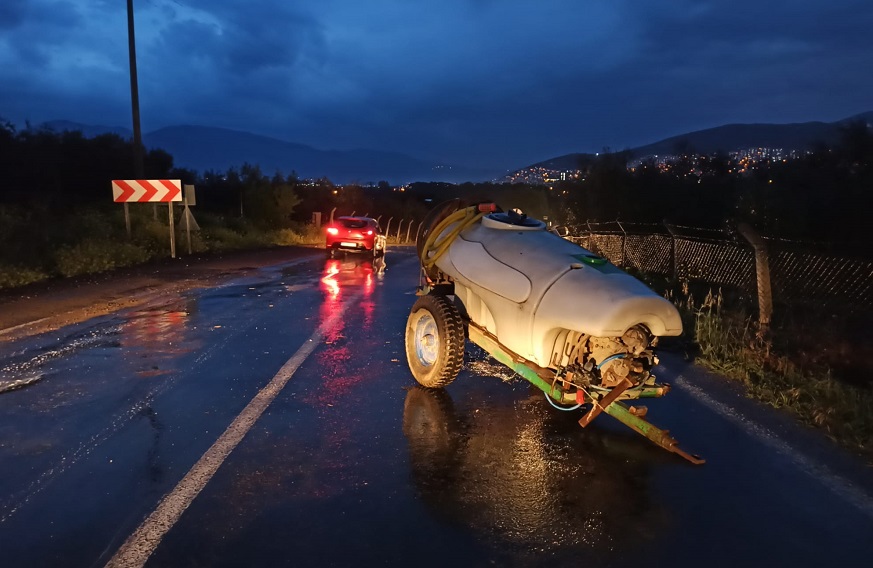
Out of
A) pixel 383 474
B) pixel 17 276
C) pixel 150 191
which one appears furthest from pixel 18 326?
pixel 150 191

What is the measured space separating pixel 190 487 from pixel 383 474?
1.24m

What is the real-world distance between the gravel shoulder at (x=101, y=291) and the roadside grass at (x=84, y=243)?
0.60 m

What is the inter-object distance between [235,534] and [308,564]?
0.55 m

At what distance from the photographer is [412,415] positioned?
240 inches

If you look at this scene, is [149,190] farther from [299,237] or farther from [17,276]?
[299,237]

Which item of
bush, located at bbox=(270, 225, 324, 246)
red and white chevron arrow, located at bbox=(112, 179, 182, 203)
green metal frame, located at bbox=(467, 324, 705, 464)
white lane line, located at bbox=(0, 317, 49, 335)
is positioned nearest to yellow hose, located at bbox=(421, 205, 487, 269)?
green metal frame, located at bbox=(467, 324, 705, 464)

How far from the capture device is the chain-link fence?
9930mm

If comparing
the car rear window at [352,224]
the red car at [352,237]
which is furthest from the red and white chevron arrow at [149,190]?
the car rear window at [352,224]

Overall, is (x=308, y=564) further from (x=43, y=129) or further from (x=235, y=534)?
(x=43, y=129)

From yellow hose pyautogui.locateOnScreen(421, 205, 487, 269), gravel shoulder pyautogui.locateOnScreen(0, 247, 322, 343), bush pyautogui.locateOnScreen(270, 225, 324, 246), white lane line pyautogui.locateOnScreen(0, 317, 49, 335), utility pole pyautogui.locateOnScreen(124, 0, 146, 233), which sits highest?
utility pole pyautogui.locateOnScreen(124, 0, 146, 233)

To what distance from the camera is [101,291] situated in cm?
1373

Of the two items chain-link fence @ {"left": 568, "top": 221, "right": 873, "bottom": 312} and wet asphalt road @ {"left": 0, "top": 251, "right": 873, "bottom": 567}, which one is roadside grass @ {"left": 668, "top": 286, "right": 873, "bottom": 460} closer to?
wet asphalt road @ {"left": 0, "top": 251, "right": 873, "bottom": 567}

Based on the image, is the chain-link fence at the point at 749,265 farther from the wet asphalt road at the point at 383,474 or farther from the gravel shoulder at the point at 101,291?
the gravel shoulder at the point at 101,291

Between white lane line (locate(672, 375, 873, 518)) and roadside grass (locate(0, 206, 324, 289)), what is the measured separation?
13.5m
